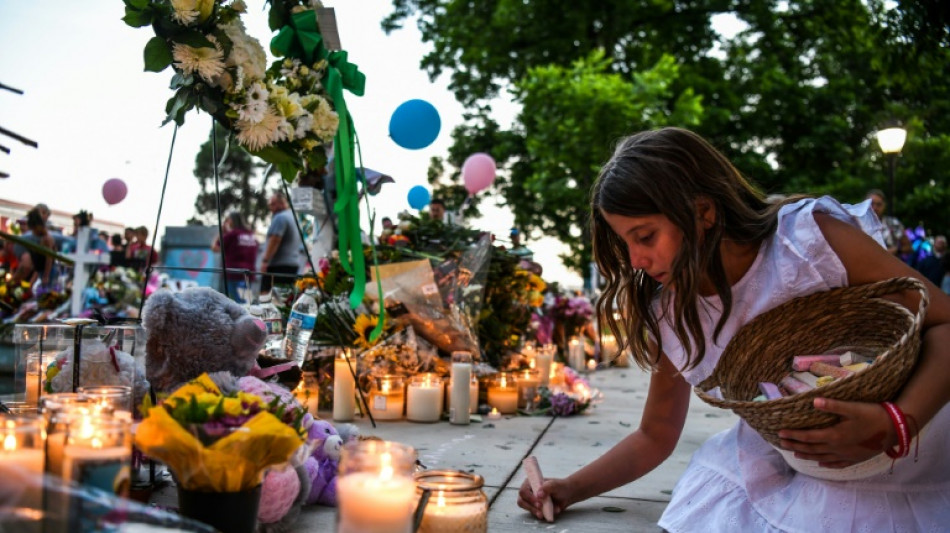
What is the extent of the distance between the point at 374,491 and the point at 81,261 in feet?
26.9

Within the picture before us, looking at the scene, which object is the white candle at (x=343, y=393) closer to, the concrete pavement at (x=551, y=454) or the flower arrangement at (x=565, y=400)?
the concrete pavement at (x=551, y=454)

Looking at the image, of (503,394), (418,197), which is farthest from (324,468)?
(418,197)

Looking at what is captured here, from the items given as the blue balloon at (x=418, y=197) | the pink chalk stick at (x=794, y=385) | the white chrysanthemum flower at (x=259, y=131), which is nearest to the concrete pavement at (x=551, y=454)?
the pink chalk stick at (x=794, y=385)

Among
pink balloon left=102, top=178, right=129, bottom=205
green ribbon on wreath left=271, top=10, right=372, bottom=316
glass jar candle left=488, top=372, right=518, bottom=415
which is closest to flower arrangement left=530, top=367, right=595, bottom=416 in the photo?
glass jar candle left=488, top=372, right=518, bottom=415

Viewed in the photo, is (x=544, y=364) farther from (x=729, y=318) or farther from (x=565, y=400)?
(x=729, y=318)

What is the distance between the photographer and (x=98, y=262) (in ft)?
28.1

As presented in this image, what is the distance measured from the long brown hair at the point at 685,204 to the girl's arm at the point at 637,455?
0.46 feet

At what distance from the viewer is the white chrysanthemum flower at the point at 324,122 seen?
111 inches

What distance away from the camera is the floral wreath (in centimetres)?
231

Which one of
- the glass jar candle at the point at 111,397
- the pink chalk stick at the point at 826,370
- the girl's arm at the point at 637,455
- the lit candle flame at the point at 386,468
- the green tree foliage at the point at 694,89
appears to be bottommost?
the girl's arm at the point at 637,455

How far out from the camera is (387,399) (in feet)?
14.0

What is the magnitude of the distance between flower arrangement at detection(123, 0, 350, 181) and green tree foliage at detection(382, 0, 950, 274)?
13128mm

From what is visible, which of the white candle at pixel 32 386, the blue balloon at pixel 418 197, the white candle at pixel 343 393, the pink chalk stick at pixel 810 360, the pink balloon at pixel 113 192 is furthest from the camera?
the pink balloon at pixel 113 192

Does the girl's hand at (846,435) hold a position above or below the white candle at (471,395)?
above
